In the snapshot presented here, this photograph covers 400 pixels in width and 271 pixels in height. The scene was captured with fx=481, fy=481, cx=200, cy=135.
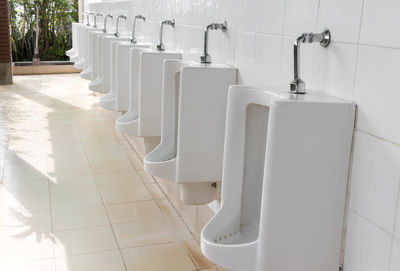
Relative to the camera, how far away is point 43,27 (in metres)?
8.77

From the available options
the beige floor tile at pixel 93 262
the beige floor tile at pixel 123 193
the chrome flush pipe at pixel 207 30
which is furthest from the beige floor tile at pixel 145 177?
the chrome flush pipe at pixel 207 30

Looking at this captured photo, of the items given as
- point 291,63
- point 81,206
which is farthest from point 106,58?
point 291,63

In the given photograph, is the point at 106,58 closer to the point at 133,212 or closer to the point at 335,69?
the point at 133,212

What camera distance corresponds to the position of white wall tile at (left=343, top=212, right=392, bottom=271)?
3.98 ft

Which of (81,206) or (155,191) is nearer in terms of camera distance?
(81,206)

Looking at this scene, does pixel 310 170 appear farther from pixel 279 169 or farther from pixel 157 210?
pixel 157 210

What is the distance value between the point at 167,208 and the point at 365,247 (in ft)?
6.42

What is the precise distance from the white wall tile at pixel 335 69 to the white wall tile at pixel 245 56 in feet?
1.50

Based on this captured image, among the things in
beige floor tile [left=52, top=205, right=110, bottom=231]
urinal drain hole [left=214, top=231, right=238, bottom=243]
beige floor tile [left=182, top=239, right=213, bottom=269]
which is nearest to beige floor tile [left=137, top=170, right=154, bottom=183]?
beige floor tile [left=52, top=205, right=110, bottom=231]

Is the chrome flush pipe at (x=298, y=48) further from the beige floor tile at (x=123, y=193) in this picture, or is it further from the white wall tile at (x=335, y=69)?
the beige floor tile at (x=123, y=193)

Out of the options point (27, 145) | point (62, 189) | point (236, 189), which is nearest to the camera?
point (236, 189)

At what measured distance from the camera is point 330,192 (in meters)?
1.34

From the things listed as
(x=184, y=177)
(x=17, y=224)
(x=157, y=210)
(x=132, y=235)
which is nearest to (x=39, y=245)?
(x=17, y=224)

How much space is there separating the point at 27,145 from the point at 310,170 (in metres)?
3.62
